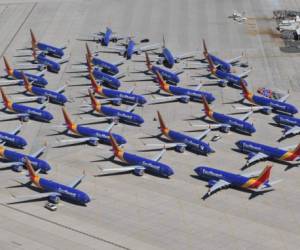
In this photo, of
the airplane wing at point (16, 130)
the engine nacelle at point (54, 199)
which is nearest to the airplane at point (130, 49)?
the airplane wing at point (16, 130)

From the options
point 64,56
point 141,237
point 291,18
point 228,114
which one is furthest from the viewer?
point 291,18

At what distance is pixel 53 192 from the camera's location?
4574 inches

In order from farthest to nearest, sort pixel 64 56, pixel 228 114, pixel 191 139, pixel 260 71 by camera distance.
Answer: pixel 64 56 → pixel 260 71 → pixel 228 114 → pixel 191 139

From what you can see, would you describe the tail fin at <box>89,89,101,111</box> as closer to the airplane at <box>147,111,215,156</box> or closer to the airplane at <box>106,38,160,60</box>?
the airplane at <box>147,111,215,156</box>

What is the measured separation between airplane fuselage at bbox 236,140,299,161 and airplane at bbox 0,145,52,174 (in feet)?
127

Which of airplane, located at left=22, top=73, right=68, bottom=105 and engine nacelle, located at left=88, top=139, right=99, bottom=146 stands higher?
airplane, located at left=22, top=73, right=68, bottom=105

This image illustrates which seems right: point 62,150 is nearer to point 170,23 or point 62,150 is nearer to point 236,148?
point 236,148

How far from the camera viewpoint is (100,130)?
135875 mm

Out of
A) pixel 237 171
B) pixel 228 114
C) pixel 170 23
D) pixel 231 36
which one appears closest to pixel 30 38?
pixel 170 23

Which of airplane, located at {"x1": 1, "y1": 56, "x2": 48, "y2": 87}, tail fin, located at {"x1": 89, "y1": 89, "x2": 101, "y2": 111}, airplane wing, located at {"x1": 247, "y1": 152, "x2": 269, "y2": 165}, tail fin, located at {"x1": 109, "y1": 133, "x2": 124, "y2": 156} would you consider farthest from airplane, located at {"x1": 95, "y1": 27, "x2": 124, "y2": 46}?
airplane wing, located at {"x1": 247, "y1": 152, "x2": 269, "y2": 165}

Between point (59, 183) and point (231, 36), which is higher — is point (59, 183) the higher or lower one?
the lower one

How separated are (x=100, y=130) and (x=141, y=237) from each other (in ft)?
120

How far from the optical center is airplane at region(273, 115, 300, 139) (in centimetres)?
13288

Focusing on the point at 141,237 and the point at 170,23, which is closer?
the point at 141,237
